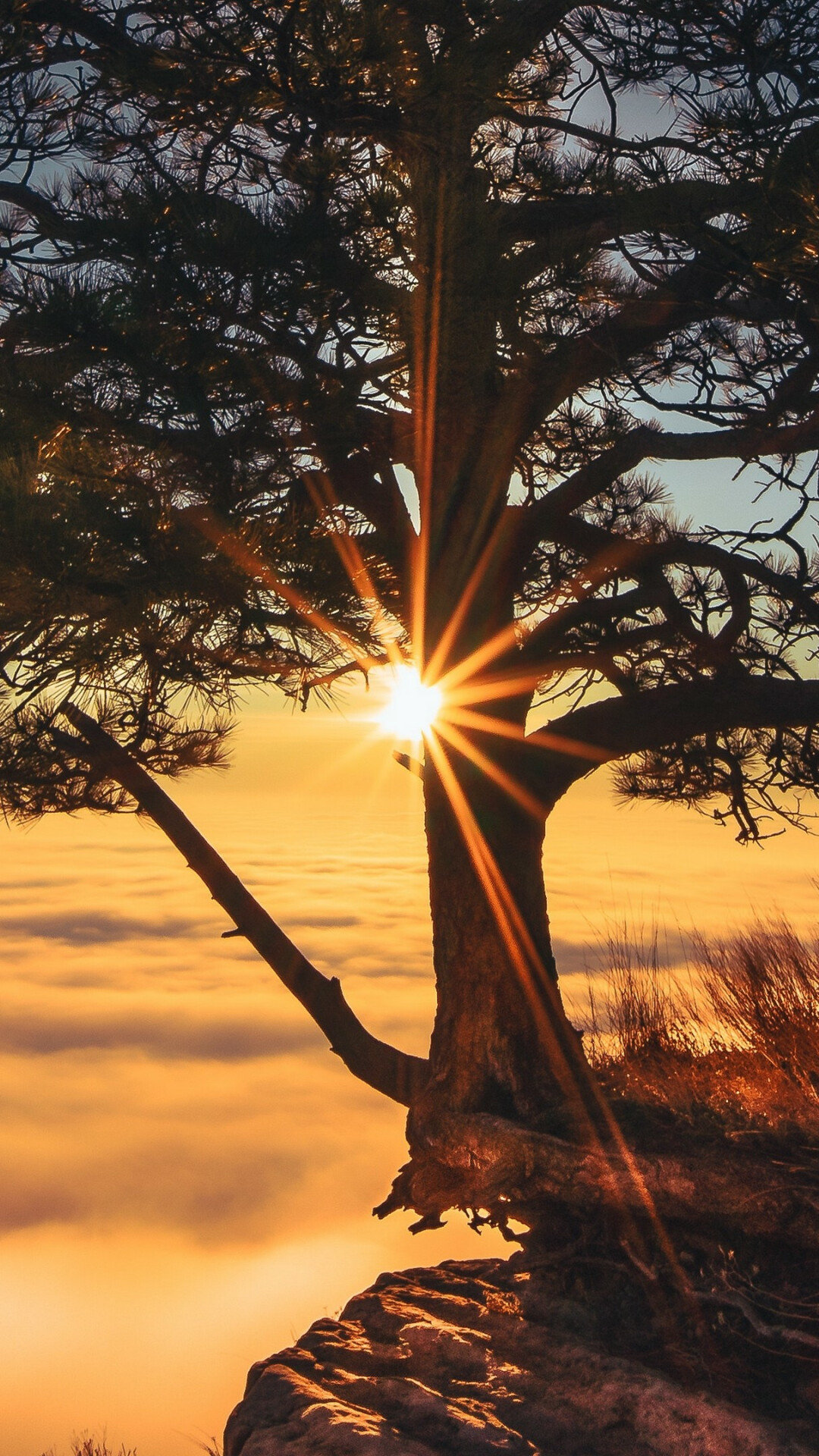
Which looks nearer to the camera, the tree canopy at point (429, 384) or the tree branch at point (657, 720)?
the tree canopy at point (429, 384)

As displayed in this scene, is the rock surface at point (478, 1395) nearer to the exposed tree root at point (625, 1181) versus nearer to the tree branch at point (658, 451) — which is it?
the exposed tree root at point (625, 1181)

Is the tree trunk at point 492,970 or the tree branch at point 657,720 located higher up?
the tree branch at point 657,720

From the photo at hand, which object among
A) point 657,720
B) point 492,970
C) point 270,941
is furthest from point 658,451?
point 270,941

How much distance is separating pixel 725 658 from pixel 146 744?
2.83 meters

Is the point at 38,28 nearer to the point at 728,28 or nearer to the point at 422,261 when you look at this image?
the point at 422,261

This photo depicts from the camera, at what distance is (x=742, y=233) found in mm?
3541

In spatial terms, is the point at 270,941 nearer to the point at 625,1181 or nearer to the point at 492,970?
the point at 492,970

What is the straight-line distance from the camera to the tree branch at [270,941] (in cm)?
503

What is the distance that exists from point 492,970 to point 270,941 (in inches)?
44.0

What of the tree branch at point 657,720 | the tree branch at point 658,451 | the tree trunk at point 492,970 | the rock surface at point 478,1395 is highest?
the tree branch at point 658,451

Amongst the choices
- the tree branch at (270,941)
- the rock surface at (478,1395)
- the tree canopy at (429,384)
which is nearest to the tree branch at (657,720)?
the tree canopy at (429,384)

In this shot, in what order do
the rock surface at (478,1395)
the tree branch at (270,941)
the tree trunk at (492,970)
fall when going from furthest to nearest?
the tree branch at (270,941)
the tree trunk at (492,970)
the rock surface at (478,1395)

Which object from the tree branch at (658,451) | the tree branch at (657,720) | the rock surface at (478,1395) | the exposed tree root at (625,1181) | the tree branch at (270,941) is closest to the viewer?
the rock surface at (478,1395)

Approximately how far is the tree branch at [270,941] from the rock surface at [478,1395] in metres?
0.98
